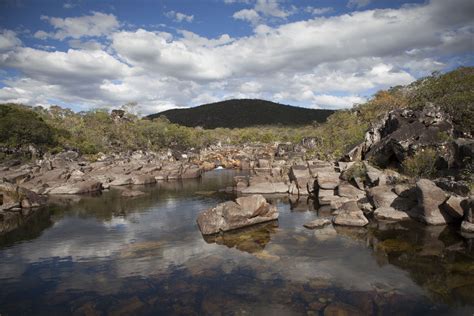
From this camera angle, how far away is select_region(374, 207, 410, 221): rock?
27.7 meters

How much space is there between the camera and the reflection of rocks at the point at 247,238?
23.2 meters

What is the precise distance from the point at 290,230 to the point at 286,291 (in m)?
10.8

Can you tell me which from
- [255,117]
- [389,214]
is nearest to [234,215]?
[389,214]

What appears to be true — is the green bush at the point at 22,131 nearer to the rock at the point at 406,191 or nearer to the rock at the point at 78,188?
the rock at the point at 78,188

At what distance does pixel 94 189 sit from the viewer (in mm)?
49156

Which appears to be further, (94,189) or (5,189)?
(94,189)

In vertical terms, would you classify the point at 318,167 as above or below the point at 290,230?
above

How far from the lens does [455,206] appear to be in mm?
24922

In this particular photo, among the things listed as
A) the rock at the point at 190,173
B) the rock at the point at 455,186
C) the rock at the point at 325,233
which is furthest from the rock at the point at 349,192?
the rock at the point at 190,173

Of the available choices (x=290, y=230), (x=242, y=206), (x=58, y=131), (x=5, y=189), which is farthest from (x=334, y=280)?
(x=58, y=131)

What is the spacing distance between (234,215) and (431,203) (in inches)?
582

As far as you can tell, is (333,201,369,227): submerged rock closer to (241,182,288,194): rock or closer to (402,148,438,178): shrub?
(402,148,438,178): shrub

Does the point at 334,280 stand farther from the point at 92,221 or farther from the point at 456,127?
the point at 456,127

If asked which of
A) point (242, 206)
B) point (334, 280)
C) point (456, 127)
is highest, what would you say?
point (456, 127)
